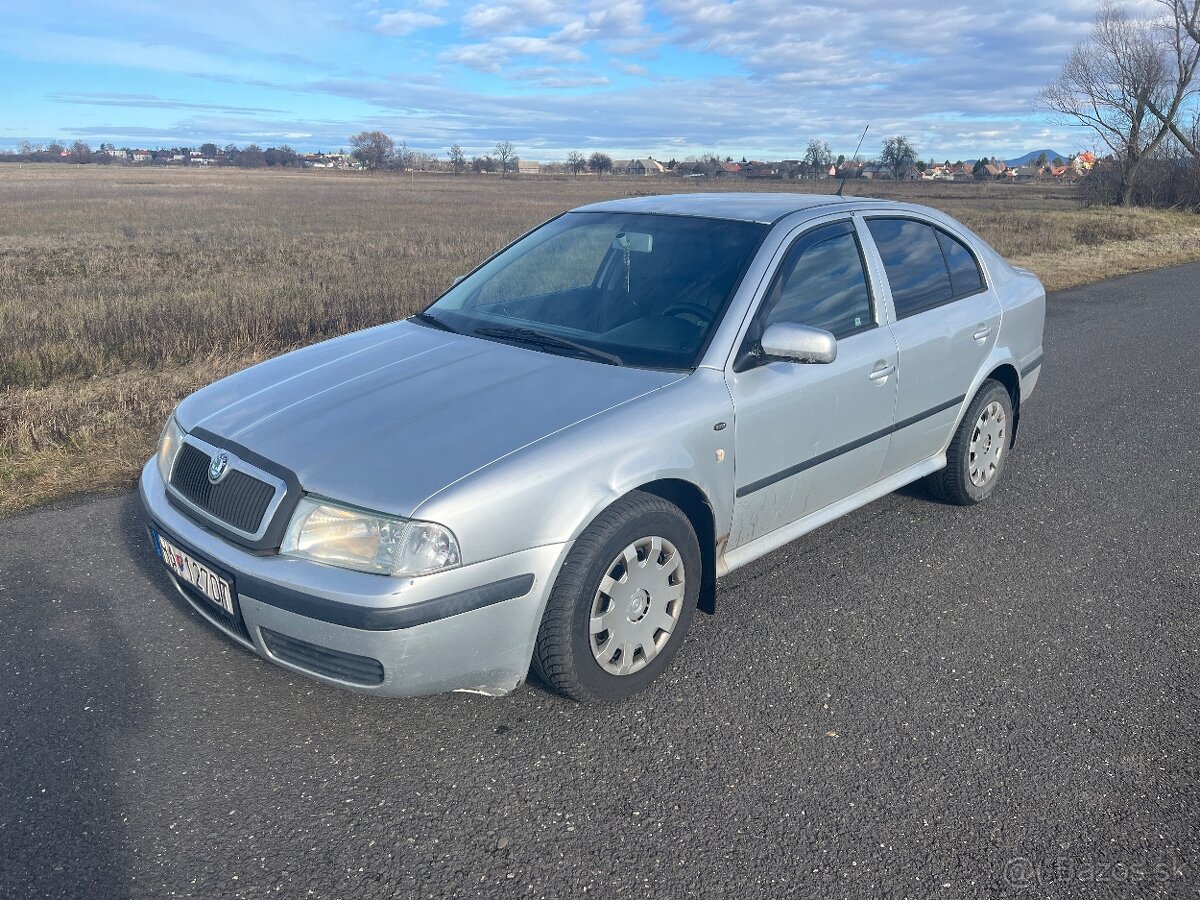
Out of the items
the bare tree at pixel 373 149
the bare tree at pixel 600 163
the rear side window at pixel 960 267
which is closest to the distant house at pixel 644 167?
the bare tree at pixel 600 163

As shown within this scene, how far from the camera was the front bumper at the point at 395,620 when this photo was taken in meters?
2.57

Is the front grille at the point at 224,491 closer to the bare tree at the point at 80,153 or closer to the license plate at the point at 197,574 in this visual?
the license plate at the point at 197,574

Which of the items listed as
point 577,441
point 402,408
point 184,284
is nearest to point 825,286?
point 577,441

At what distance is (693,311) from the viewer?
3.55m

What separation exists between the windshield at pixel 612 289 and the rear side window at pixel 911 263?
0.82 meters

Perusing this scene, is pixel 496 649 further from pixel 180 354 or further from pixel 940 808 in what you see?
pixel 180 354

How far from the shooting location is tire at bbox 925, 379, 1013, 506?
4.70 m

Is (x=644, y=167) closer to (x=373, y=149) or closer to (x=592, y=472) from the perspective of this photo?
(x=373, y=149)

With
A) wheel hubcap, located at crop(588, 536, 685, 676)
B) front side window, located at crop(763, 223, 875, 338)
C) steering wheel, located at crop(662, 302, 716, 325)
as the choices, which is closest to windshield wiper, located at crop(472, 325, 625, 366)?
steering wheel, located at crop(662, 302, 716, 325)

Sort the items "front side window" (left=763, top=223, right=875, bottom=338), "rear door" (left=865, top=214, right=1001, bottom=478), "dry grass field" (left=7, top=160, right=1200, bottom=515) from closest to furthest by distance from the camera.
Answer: "front side window" (left=763, top=223, right=875, bottom=338)
"rear door" (left=865, top=214, right=1001, bottom=478)
"dry grass field" (left=7, top=160, right=1200, bottom=515)

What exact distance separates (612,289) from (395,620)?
1.87 m

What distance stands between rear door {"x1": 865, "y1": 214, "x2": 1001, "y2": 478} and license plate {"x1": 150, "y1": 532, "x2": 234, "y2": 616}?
2867mm

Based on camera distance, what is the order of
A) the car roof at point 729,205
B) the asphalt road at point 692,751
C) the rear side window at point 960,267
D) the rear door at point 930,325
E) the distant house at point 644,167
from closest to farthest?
the asphalt road at point 692,751, the car roof at point 729,205, the rear door at point 930,325, the rear side window at point 960,267, the distant house at point 644,167

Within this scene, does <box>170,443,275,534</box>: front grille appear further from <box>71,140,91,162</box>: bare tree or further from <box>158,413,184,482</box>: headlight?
<box>71,140,91,162</box>: bare tree
